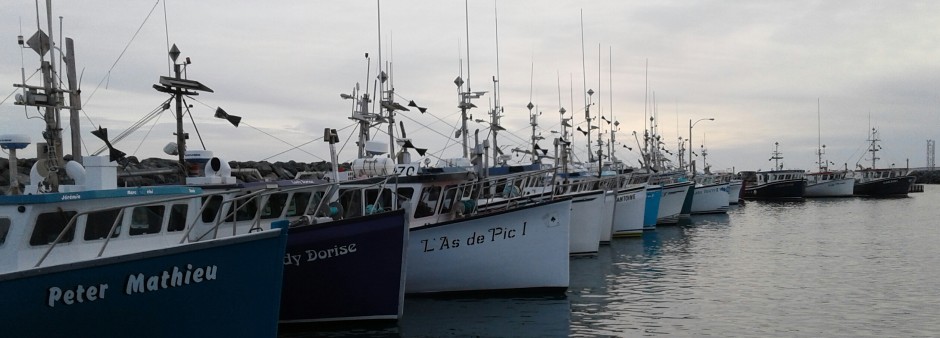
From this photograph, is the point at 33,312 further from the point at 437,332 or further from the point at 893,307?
the point at 893,307

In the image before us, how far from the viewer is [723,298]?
22.6 metres

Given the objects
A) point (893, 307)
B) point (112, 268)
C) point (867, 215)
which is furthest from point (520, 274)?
point (867, 215)

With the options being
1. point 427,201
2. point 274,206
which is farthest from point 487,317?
point 274,206

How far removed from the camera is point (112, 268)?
38.5ft

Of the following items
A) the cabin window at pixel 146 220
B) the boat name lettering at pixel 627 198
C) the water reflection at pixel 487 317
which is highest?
the cabin window at pixel 146 220

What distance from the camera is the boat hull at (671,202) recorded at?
54125 mm

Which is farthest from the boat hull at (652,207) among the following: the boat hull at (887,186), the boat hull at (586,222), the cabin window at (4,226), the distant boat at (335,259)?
the boat hull at (887,186)

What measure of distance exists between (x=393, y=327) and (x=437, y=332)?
0.92 meters

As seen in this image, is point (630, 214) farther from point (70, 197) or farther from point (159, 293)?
point (159, 293)

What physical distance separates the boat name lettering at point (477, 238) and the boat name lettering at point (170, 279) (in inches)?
358

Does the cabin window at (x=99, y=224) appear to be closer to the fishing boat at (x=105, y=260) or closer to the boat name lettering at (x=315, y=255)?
the fishing boat at (x=105, y=260)

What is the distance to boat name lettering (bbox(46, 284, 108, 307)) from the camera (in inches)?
450

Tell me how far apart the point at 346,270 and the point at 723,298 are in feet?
34.8

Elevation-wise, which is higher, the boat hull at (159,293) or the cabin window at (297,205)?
the cabin window at (297,205)
